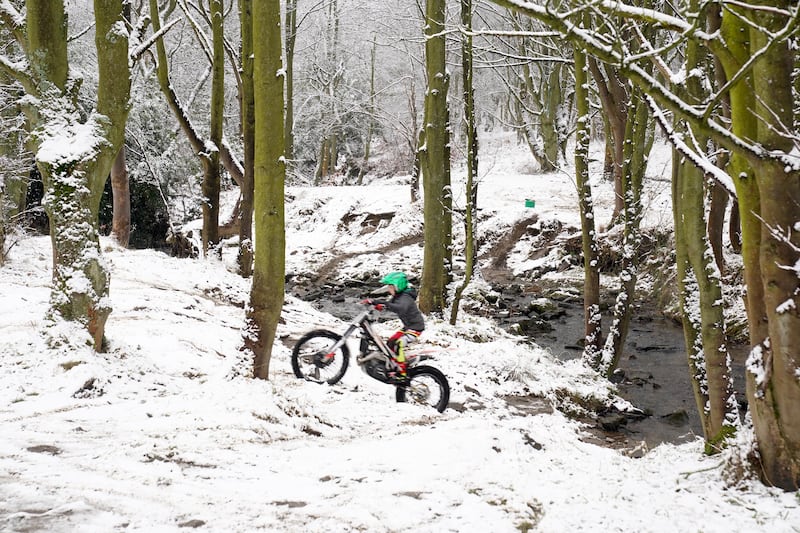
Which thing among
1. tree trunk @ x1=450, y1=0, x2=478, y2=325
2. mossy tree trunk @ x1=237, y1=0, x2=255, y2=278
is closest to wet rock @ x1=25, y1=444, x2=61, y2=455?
mossy tree trunk @ x1=237, y1=0, x2=255, y2=278

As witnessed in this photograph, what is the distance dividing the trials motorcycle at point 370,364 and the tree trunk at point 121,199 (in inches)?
391

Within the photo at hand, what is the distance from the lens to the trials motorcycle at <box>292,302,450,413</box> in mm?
6699

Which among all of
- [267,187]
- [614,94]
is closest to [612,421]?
[267,187]

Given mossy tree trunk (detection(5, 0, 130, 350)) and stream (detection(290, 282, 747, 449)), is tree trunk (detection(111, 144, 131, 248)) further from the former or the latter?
mossy tree trunk (detection(5, 0, 130, 350))

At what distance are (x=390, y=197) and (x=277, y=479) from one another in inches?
878

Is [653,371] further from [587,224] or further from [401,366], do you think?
[401,366]

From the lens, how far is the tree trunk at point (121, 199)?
14.4m

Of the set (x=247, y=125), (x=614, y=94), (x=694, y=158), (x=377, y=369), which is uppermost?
(x=614, y=94)

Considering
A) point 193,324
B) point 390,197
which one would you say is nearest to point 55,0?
point 193,324

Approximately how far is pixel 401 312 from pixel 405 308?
7 cm

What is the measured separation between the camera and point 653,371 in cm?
1005

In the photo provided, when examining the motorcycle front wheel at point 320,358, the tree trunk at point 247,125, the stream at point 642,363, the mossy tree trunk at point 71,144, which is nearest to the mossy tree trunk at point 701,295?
the stream at point 642,363

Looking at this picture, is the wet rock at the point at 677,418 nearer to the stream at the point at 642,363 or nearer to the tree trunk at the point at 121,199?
the stream at the point at 642,363

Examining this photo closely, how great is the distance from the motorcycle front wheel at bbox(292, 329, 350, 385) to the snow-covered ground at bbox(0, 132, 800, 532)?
8.7 inches
